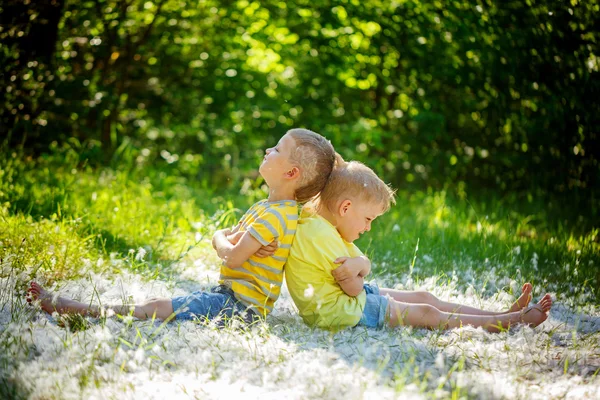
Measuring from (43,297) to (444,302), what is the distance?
1.96m

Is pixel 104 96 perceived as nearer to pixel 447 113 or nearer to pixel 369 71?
pixel 369 71

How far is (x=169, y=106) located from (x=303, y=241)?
4.49 m

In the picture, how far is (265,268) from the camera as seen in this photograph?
2.93m

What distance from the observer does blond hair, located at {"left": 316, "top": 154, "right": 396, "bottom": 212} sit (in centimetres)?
294

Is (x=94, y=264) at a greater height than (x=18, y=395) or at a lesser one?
lesser

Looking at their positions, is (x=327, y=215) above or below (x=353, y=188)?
below

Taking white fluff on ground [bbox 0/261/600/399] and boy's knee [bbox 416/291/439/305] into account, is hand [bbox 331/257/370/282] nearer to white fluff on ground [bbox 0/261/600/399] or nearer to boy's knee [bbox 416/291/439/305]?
white fluff on ground [bbox 0/261/600/399]

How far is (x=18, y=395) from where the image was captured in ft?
6.78

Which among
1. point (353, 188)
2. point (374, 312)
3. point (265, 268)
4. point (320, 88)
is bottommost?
point (320, 88)

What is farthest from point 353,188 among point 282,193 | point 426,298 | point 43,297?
point 43,297

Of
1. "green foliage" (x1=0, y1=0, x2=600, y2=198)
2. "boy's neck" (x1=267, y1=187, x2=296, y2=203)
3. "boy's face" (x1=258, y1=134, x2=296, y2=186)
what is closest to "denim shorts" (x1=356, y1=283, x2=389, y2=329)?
"boy's neck" (x1=267, y1=187, x2=296, y2=203)

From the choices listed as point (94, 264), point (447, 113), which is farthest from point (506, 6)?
point (94, 264)

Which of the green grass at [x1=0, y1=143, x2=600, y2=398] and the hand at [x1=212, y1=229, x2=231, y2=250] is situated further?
the hand at [x1=212, y1=229, x2=231, y2=250]

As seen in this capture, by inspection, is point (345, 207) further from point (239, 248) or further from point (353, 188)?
point (239, 248)
